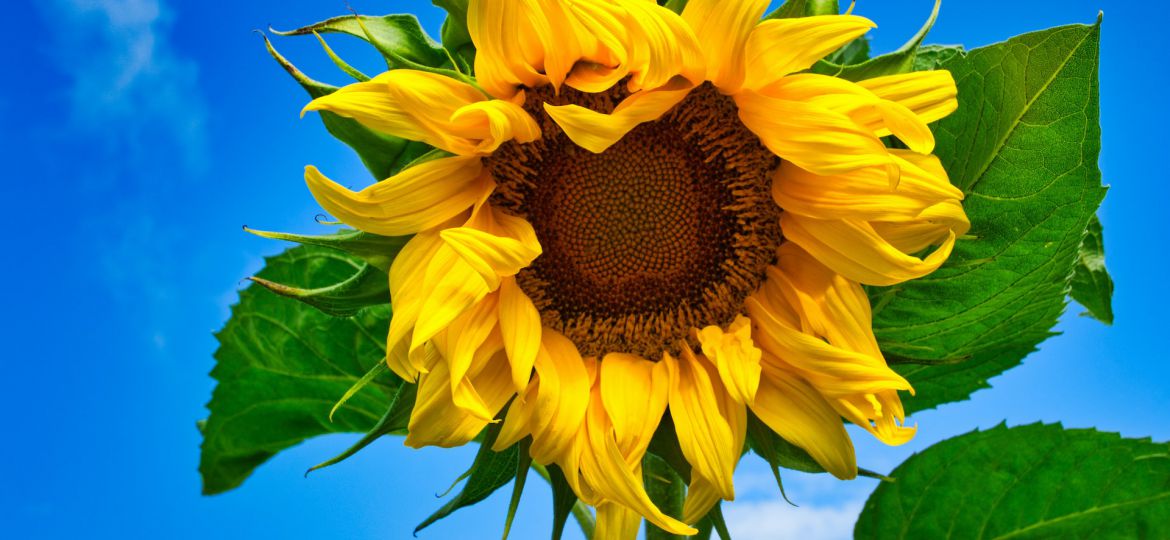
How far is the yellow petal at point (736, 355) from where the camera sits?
7.07 feet

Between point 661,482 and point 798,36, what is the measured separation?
117cm

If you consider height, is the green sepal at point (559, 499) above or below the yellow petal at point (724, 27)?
below

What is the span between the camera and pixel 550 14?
196cm

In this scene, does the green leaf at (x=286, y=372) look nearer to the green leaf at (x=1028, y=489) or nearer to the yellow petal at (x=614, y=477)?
the yellow petal at (x=614, y=477)

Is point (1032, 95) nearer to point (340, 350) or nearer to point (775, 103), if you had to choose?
point (775, 103)

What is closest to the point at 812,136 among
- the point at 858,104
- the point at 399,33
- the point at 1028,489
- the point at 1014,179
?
the point at 858,104

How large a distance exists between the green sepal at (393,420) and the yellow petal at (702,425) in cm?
52

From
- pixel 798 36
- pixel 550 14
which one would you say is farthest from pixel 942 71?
pixel 550 14

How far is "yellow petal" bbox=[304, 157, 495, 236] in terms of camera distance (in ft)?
6.47

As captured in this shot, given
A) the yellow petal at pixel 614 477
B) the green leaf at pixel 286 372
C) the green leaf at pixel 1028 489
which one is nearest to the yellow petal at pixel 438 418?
the yellow petal at pixel 614 477

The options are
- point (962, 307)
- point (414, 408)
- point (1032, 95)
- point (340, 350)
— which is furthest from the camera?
point (340, 350)

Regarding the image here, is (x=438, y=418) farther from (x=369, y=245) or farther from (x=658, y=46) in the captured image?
(x=658, y=46)

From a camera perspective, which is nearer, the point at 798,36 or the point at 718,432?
the point at 798,36

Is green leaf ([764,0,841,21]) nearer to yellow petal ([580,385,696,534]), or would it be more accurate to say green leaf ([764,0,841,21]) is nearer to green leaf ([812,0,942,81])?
green leaf ([812,0,942,81])
